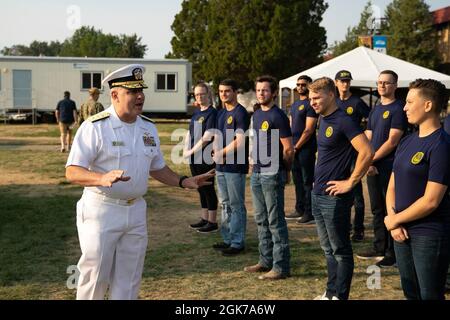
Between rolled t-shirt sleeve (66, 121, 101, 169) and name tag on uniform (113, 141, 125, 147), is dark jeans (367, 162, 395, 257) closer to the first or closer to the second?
name tag on uniform (113, 141, 125, 147)

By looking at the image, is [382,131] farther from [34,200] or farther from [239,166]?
[34,200]

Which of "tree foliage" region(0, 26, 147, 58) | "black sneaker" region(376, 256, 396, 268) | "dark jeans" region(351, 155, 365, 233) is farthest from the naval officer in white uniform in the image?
"tree foliage" region(0, 26, 147, 58)

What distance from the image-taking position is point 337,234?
475 cm

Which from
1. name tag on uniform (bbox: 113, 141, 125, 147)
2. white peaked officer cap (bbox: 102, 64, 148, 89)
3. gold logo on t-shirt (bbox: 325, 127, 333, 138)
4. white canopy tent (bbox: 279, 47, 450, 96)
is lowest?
name tag on uniform (bbox: 113, 141, 125, 147)

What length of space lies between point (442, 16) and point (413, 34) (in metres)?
11.5

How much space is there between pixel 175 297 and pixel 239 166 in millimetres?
1918

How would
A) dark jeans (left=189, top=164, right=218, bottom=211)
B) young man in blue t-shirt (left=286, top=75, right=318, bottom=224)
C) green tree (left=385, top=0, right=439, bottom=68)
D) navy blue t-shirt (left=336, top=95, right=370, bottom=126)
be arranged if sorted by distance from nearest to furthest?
navy blue t-shirt (left=336, top=95, right=370, bottom=126) < dark jeans (left=189, top=164, right=218, bottom=211) < young man in blue t-shirt (left=286, top=75, right=318, bottom=224) < green tree (left=385, top=0, right=439, bottom=68)

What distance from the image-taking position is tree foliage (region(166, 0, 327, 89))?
133 ft

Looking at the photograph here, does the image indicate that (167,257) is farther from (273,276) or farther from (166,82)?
(166,82)

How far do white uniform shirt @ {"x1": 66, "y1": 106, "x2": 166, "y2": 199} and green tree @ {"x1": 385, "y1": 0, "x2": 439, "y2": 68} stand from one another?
48588mm

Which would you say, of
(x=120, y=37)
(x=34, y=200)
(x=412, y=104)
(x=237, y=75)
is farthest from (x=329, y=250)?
(x=120, y=37)

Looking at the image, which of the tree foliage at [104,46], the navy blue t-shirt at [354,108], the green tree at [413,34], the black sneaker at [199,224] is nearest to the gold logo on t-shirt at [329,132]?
the navy blue t-shirt at [354,108]

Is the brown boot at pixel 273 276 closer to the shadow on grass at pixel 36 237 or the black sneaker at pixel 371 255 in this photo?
the black sneaker at pixel 371 255

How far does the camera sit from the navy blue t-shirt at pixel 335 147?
4.66 metres
